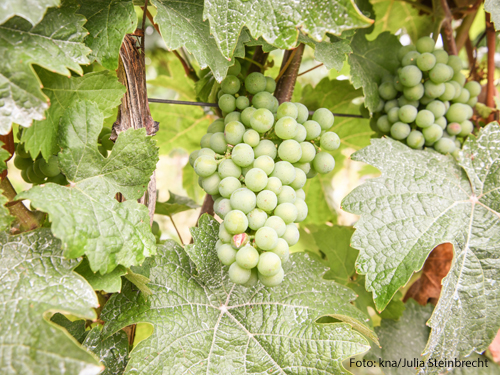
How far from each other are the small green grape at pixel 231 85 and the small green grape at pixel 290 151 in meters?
0.21

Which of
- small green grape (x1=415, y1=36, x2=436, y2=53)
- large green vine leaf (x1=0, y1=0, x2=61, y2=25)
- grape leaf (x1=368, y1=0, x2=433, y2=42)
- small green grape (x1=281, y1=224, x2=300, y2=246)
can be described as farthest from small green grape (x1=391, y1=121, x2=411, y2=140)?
large green vine leaf (x1=0, y1=0, x2=61, y2=25)

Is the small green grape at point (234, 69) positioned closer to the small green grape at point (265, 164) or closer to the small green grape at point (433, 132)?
the small green grape at point (265, 164)

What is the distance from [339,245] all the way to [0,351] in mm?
1074

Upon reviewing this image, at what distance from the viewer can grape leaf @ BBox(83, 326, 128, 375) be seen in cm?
85

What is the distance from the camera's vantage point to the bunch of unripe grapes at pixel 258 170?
753 mm

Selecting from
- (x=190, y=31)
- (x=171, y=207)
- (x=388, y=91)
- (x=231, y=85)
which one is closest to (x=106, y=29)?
(x=190, y=31)

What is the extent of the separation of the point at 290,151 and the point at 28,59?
21.7 inches

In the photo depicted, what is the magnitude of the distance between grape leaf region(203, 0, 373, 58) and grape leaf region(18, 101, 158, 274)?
0.29 meters

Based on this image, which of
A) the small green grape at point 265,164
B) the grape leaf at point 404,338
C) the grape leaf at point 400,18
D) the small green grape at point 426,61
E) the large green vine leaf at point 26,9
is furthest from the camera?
the grape leaf at point 400,18

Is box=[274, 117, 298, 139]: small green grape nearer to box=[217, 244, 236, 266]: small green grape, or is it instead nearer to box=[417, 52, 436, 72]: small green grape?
box=[217, 244, 236, 266]: small green grape

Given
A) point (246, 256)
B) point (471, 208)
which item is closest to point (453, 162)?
point (471, 208)

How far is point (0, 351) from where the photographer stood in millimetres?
626

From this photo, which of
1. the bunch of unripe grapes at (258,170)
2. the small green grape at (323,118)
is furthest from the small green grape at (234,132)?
the small green grape at (323,118)

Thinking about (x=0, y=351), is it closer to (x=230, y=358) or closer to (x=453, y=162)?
(x=230, y=358)
